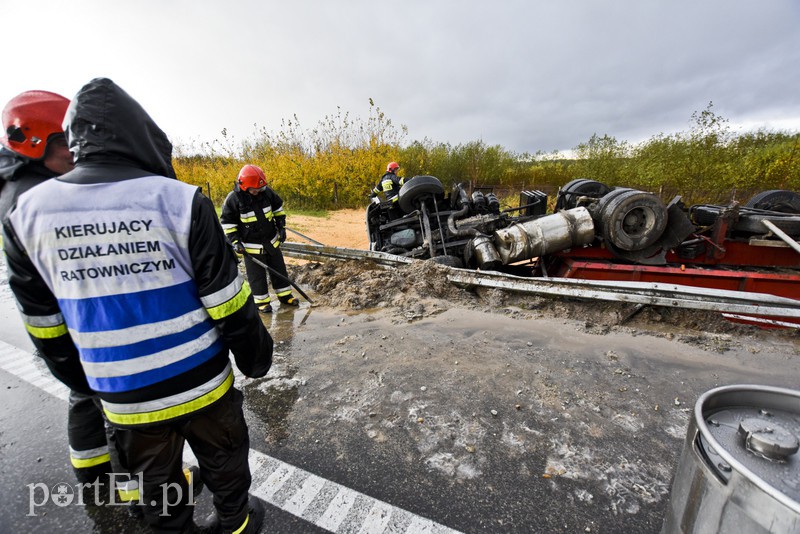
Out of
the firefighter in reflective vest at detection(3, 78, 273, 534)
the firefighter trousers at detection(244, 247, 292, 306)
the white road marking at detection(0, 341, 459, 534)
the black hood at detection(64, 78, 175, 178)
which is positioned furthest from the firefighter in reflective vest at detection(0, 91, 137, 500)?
the firefighter trousers at detection(244, 247, 292, 306)

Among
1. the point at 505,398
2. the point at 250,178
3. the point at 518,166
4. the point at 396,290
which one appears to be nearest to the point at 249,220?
the point at 250,178

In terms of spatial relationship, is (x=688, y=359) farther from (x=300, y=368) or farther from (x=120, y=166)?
(x=120, y=166)

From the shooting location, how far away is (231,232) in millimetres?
4402

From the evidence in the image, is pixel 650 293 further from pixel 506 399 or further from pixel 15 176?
pixel 15 176

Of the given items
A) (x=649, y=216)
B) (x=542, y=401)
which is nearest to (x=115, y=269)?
(x=542, y=401)

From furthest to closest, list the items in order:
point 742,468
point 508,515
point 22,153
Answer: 1. point 22,153
2. point 508,515
3. point 742,468

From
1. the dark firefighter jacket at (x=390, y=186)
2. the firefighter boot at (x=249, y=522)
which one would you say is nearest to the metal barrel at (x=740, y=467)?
the firefighter boot at (x=249, y=522)

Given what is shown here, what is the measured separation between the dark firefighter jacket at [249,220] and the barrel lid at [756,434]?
4.44 meters

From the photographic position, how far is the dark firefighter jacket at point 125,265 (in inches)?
44.1

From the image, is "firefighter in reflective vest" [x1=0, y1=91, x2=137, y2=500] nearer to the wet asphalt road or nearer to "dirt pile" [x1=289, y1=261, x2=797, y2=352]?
the wet asphalt road

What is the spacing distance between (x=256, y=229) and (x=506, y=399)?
143 inches

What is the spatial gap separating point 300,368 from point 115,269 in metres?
2.09

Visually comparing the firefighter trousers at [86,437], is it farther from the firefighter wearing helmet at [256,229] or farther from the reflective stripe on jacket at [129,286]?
the firefighter wearing helmet at [256,229]

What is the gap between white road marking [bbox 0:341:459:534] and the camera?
5.33ft
